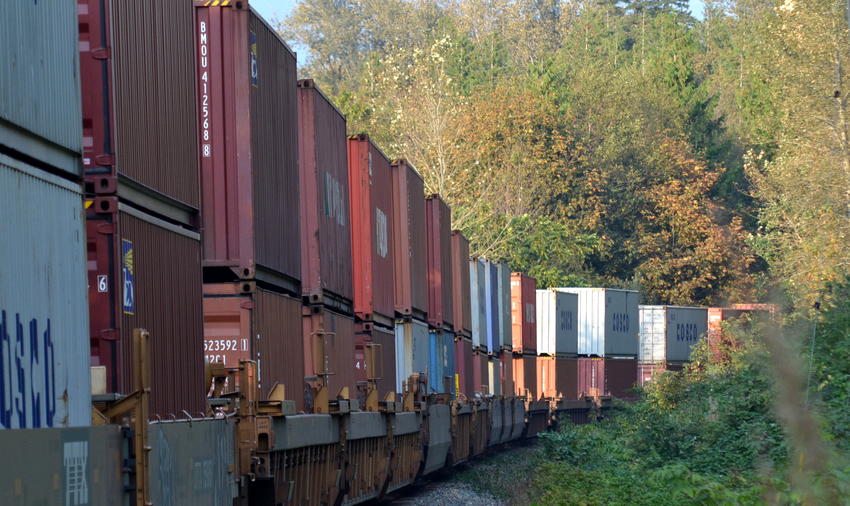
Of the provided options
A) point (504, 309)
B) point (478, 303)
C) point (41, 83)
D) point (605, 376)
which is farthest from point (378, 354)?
point (605, 376)

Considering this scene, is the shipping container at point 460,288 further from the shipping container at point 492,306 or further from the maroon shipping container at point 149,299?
the maroon shipping container at point 149,299

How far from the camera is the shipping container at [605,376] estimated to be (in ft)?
129

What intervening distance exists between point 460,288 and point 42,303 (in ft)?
66.8

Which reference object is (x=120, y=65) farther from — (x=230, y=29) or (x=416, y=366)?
(x=416, y=366)

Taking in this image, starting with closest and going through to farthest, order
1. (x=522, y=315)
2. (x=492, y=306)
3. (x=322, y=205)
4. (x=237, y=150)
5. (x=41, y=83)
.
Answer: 1. (x=41, y=83)
2. (x=237, y=150)
3. (x=322, y=205)
4. (x=492, y=306)
5. (x=522, y=315)

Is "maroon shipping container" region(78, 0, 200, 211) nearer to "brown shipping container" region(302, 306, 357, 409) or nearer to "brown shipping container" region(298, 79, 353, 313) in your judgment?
"brown shipping container" region(302, 306, 357, 409)

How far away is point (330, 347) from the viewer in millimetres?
13117

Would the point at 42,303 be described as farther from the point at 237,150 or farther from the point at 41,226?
the point at 237,150

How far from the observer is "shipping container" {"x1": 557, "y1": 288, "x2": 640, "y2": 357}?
39.1 m

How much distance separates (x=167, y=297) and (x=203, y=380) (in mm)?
944

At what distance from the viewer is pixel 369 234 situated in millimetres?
16344

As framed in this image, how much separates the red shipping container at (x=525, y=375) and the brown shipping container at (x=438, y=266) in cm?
1051

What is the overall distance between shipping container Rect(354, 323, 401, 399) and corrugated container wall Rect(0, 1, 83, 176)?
8.81m

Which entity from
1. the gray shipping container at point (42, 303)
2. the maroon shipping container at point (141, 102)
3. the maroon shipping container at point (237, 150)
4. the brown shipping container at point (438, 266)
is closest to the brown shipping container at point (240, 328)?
the maroon shipping container at point (237, 150)
